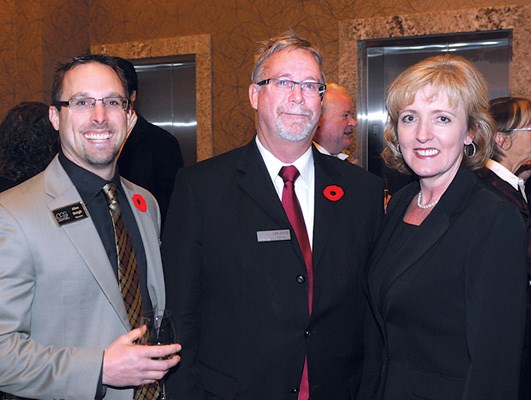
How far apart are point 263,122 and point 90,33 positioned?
18.8 feet

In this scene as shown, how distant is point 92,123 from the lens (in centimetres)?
225

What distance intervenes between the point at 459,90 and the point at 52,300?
1506mm

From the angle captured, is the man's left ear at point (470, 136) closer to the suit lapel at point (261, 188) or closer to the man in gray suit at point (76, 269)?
the suit lapel at point (261, 188)

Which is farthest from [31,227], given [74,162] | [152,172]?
[152,172]

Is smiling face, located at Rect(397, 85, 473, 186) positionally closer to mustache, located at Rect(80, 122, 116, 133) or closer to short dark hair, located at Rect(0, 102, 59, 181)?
mustache, located at Rect(80, 122, 116, 133)

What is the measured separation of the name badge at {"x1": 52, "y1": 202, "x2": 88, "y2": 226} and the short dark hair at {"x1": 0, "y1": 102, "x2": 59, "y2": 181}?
1.32m

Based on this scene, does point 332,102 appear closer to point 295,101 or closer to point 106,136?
point 295,101

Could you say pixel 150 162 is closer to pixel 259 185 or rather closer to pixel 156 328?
pixel 259 185

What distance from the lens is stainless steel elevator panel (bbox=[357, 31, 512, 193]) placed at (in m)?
5.89

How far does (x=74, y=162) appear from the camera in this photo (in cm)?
229

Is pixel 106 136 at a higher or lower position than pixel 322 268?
higher

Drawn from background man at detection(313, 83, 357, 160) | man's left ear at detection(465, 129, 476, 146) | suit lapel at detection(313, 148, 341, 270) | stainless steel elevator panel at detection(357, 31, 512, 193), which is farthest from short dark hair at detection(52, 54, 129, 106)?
stainless steel elevator panel at detection(357, 31, 512, 193)

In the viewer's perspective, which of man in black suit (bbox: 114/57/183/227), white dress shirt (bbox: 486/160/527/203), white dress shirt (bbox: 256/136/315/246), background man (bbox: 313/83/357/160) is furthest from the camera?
background man (bbox: 313/83/357/160)

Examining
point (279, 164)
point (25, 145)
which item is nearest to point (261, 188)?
point (279, 164)
